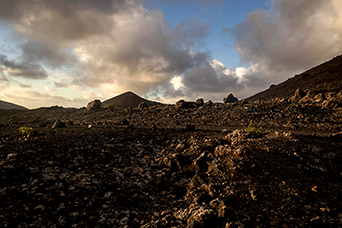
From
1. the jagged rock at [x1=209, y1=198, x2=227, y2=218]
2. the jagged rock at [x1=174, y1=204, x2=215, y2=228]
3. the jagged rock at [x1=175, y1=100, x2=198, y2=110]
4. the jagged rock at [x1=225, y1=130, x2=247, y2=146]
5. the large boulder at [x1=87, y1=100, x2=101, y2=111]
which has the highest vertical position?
the large boulder at [x1=87, y1=100, x2=101, y2=111]

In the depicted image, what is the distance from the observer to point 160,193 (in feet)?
20.4

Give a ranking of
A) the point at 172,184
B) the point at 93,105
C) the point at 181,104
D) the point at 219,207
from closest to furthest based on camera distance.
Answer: the point at 219,207
the point at 172,184
the point at 181,104
the point at 93,105

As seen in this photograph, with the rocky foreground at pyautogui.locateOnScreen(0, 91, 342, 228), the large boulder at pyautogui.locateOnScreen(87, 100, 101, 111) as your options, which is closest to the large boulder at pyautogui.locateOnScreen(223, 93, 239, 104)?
the large boulder at pyautogui.locateOnScreen(87, 100, 101, 111)

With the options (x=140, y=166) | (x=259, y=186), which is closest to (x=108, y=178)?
(x=140, y=166)

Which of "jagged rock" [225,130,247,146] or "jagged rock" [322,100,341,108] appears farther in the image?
"jagged rock" [322,100,341,108]

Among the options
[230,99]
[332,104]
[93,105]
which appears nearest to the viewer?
[332,104]

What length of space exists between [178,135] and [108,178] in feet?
22.8

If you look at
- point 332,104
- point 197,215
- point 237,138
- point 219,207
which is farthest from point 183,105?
point 197,215

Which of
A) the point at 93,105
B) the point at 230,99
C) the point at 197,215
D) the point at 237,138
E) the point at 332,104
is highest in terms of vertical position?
the point at 230,99

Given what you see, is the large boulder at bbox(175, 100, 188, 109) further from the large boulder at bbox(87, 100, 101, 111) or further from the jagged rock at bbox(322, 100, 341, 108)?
the large boulder at bbox(87, 100, 101, 111)

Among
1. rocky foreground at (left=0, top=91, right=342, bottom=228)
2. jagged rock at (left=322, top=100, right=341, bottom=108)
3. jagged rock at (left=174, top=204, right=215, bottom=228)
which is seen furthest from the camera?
jagged rock at (left=322, top=100, right=341, bottom=108)

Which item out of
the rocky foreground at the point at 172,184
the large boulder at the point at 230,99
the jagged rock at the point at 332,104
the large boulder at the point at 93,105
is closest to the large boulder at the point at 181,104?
the rocky foreground at the point at 172,184

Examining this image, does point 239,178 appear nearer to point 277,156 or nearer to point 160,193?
point 277,156

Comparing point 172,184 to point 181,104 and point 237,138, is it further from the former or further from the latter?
point 181,104
